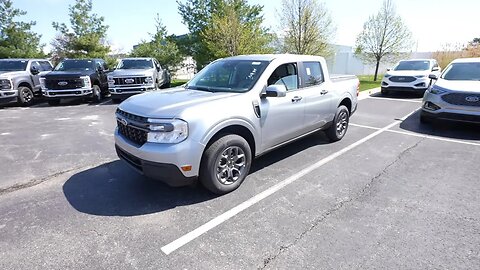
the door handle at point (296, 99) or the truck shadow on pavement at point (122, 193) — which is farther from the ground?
the door handle at point (296, 99)

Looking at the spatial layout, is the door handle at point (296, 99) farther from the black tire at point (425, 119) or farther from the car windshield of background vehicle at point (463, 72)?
the car windshield of background vehicle at point (463, 72)

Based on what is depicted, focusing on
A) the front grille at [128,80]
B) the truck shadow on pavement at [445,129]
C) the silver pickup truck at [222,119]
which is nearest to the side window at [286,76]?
the silver pickup truck at [222,119]

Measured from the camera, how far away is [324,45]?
18656 mm

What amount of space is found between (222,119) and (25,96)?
1184cm

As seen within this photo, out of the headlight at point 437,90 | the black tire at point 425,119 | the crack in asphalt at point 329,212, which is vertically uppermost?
the headlight at point 437,90

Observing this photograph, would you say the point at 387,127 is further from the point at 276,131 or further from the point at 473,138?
the point at 276,131

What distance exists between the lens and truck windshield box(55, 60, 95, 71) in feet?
39.3

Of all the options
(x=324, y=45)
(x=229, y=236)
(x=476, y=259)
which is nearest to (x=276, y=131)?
(x=229, y=236)

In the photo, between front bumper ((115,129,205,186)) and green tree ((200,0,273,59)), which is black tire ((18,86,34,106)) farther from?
front bumper ((115,129,205,186))

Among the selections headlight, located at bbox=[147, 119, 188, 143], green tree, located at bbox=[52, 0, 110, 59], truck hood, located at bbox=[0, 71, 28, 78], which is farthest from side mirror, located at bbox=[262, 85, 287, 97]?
green tree, located at bbox=[52, 0, 110, 59]

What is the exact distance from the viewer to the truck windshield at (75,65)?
1197cm

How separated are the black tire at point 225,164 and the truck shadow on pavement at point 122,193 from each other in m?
0.23

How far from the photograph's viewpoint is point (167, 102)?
3.39m

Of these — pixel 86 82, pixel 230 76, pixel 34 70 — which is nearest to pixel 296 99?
pixel 230 76
